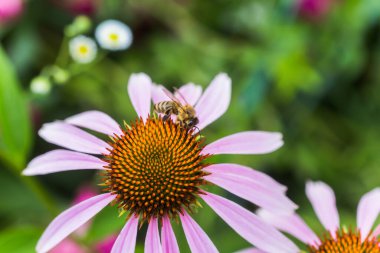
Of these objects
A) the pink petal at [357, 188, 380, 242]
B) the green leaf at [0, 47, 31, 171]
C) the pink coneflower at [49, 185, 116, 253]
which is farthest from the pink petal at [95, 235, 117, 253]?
the pink petal at [357, 188, 380, 242]

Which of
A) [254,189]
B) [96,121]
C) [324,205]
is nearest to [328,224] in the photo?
[324,205]

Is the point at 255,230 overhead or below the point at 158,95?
below

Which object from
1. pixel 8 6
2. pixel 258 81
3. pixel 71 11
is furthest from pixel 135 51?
pixel 258 81

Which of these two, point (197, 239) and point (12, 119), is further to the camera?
point (12, 119)

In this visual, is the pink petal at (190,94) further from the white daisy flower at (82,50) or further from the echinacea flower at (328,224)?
the white daisy flower at (82,50)

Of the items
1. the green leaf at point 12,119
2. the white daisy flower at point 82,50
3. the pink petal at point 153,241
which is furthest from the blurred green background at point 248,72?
the pink petal at point 153,241

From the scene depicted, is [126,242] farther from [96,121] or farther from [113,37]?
[113,37]
